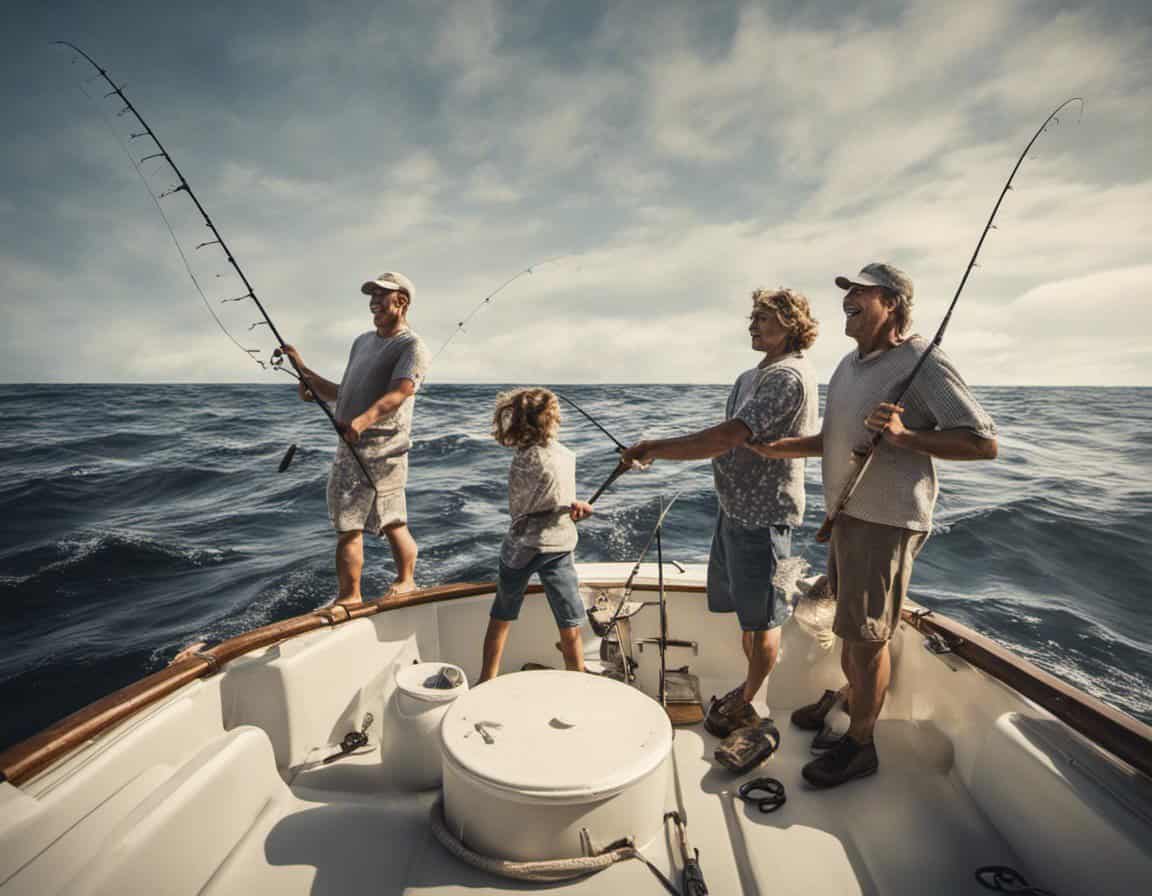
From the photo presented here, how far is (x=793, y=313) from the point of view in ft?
6.46

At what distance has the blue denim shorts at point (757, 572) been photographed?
79.7 inches

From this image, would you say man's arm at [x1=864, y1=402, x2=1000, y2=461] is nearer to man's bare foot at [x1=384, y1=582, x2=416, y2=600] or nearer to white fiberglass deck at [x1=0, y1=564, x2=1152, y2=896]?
white fiberglass deck at [x1=0, y1=564, x2=1152, y2=896]

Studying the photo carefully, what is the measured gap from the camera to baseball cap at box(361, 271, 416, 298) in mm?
2467

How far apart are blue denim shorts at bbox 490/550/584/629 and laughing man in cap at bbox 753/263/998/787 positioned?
0.92 m

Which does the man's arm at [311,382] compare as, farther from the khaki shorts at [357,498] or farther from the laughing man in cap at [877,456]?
the laughing man in cap at [877,456]

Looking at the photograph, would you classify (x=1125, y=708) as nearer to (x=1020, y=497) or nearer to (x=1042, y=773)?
(x=1042, y=773)

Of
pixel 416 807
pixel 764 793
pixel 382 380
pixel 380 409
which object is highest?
pixel 382 380

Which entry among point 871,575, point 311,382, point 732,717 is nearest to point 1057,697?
point 871,575

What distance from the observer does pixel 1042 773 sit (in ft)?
4.61

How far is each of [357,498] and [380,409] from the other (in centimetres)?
48

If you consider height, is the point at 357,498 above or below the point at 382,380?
below

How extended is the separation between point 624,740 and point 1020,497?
31.2 ft

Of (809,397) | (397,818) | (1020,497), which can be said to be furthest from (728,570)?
(1020,497)

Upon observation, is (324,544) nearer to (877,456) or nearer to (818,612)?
(818,612)
